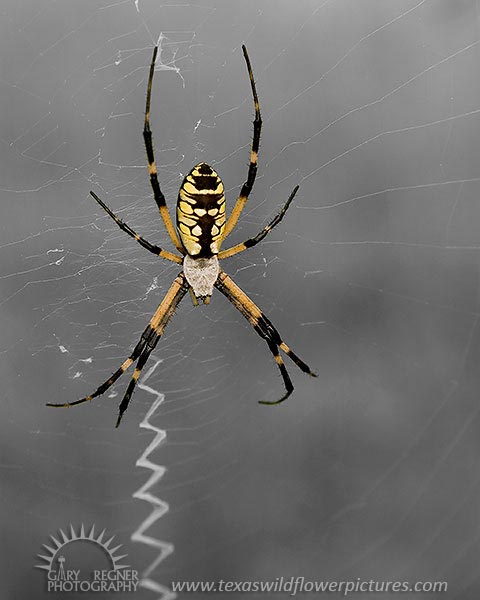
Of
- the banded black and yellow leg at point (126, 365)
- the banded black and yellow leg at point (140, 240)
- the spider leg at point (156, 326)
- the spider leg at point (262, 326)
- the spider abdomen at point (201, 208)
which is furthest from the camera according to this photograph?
the spider leg at point (262, 326)

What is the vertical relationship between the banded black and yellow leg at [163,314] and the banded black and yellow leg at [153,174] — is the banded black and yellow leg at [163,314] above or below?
below

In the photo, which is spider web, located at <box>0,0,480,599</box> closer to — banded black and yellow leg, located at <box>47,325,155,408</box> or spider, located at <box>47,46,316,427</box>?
spider, located at <box>47,46,316,427</box>

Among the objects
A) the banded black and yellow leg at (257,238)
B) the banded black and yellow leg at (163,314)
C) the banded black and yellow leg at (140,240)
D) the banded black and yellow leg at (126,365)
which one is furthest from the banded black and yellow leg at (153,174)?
the banded black and yellow leg at (126,365)

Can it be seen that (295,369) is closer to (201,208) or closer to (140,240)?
(140,240)

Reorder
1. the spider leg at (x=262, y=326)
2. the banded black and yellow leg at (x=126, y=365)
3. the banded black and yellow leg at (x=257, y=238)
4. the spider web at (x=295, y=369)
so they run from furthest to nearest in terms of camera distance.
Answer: the spider web at (x=295, y=369) → the spider leg at (x=262, y=326) → the banded black and yellow leg at (x=126, y=365) → the banded black and yellow leg at (x=257, y=238)

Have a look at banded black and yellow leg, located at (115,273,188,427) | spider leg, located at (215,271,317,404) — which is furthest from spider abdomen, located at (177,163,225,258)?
spider leg, located at (215,271,317,404)

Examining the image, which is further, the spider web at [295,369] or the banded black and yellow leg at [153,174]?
the spider web at [295,369]

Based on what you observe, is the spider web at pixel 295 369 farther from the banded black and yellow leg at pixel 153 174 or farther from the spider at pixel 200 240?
the banded black and yellow leg at pixel 153 174

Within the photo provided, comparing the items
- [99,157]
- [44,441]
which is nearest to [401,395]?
[44,441]

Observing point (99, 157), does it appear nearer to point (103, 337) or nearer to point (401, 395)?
point (103, 337)

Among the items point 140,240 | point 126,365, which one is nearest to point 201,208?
point 140,240
